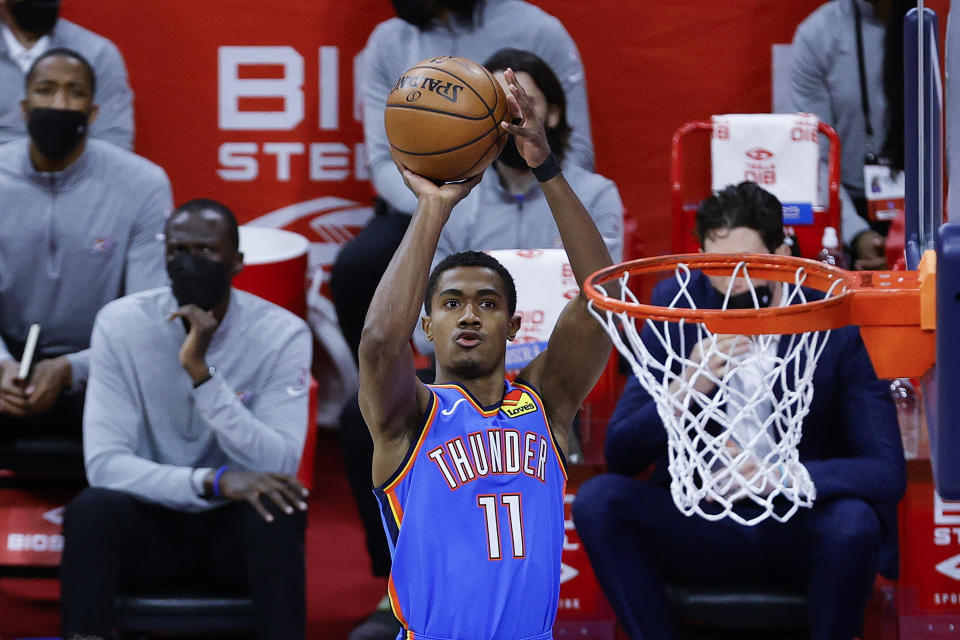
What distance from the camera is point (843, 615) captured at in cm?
416

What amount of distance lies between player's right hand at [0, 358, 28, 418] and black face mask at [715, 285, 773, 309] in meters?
2.56

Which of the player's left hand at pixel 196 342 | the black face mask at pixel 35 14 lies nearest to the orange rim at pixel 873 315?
the player's left hand at pixel 196 342

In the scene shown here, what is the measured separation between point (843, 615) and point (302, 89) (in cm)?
349

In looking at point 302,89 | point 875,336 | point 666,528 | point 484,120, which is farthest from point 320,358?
point 875,336

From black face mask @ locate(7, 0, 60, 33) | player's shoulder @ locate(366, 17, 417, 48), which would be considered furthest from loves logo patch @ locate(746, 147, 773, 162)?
black face mask @ locate(7, 0, 60, 33)

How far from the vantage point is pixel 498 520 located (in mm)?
3545

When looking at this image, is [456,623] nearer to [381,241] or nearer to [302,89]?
[381,241]

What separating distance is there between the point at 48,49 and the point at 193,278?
1.59m

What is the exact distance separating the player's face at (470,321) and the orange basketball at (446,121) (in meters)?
0.45

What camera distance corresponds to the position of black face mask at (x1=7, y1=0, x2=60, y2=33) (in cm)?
604

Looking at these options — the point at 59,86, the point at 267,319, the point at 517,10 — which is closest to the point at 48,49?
the point at 59,86

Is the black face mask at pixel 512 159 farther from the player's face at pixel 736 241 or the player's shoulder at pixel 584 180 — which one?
the player's face at pixel 736 241

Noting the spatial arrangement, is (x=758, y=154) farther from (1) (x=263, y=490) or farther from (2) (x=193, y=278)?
(1) (x=263, y=490)

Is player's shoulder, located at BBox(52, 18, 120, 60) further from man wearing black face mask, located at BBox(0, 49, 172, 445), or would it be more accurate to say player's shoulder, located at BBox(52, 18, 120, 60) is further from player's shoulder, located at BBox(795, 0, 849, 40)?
player's shoulder, located at BBox(795, 0, 849, 40)
